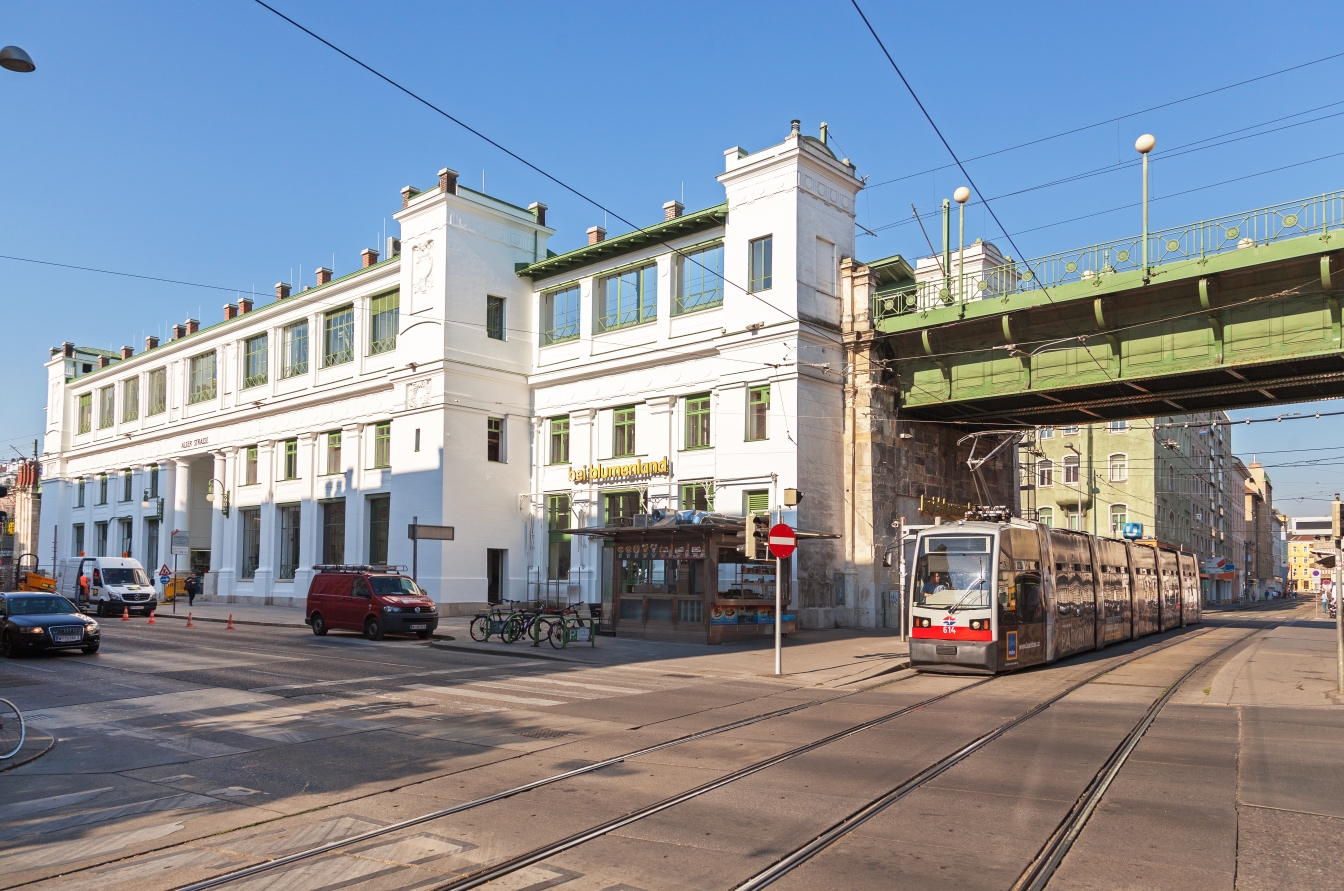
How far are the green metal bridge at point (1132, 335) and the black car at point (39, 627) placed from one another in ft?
77.1

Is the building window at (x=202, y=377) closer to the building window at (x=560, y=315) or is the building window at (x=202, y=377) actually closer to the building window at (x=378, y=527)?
the building window at (x=378, y=527)

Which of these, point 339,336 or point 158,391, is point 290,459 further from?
point 158,391

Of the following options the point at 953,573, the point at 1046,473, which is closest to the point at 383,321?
the point at 953,573

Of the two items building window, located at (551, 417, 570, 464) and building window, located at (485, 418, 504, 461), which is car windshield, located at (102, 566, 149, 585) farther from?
building window, located at (551, 417, 570, 464)

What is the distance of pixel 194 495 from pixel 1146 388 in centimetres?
5227

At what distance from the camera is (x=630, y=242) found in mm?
36406

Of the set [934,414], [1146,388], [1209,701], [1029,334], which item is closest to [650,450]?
[934,414]

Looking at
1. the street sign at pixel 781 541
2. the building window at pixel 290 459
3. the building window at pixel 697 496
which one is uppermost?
the building window at pixel 290 459

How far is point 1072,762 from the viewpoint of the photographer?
33.2 ft

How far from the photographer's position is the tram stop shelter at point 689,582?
25391mm

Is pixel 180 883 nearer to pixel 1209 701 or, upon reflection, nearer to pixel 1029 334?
pixel 1209 701

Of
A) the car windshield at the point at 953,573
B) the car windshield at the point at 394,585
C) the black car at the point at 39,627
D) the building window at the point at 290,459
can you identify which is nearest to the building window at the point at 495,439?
the car windshield at the point at 394,585

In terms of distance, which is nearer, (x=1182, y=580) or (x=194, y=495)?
(x=1182, y=580)

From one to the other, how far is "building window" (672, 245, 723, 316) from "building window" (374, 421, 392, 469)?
1537 centimetres
